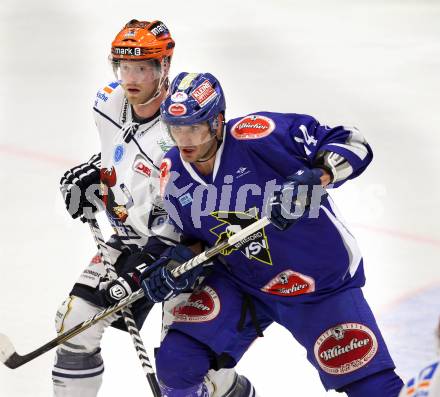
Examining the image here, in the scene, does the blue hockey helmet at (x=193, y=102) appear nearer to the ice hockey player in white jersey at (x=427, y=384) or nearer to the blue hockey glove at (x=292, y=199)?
the blue hockey glove at (x=292, y=199)

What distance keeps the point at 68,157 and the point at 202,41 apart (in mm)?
2027

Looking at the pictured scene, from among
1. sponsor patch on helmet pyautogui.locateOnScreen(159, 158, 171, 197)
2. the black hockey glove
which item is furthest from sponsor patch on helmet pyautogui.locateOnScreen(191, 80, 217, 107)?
the black hockey glove

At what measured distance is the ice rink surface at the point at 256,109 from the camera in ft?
15.1

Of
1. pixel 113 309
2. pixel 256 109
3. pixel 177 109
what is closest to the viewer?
pixel 177 109

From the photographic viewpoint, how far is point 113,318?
158 inches

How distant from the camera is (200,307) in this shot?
3752 millimetres

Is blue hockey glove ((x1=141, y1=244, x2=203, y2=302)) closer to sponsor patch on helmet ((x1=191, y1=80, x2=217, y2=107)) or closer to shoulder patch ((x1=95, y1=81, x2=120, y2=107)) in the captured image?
sponsor patch on helmet ((x1=191, y1=80, x2=217, y2=107))

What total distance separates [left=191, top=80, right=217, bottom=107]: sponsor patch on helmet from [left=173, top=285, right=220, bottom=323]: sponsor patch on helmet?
64 cm

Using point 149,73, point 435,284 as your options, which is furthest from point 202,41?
point 149,73

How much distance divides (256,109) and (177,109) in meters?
3.25

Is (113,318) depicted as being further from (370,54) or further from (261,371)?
(370,54)

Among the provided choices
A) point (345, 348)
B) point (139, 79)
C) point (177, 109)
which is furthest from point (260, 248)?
point (139, 79)

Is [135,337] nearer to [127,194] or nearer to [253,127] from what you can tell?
[127,194]

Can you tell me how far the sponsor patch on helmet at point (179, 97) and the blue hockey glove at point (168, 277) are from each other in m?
0.50
